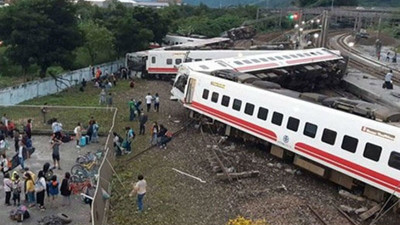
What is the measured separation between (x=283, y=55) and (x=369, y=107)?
1566cm

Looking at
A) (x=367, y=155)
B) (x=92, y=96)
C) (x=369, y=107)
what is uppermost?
(x=369, y=107)

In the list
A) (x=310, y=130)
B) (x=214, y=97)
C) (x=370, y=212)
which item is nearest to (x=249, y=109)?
(x=214, y=97)

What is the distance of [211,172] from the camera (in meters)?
17.6

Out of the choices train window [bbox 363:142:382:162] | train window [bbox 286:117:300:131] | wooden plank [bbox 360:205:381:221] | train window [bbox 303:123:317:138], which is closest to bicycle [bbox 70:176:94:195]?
train window [bbox 286:117:300:131]

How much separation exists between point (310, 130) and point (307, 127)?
0.17 m

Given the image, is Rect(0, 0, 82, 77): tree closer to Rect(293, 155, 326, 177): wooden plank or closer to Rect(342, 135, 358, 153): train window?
Rect(293, 155, 326, 177): wooden plank

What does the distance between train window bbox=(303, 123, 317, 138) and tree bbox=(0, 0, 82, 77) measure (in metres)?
20.6

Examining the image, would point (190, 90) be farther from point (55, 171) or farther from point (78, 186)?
point (78, 186)

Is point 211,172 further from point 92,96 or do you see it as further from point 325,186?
point 92,96

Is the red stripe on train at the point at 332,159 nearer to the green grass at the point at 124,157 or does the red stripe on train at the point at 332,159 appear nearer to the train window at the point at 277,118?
the train window at the point at 277,118

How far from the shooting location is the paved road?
13689mm

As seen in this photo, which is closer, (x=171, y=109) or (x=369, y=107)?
(x=369, y=107)

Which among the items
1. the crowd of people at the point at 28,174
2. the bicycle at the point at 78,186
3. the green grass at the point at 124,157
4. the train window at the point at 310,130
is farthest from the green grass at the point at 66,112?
the train window at the point at 310,130

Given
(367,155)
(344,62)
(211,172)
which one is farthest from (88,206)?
(344,62)
